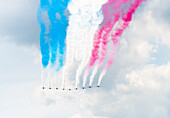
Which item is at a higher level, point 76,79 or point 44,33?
point 44,33

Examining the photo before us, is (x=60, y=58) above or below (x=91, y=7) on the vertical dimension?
below

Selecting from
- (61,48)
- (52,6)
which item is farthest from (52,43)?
(52,6)

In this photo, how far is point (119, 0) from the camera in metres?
58.6

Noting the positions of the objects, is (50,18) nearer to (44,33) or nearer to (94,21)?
(44,33)

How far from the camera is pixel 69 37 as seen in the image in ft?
211

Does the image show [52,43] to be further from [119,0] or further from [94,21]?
[119,0]

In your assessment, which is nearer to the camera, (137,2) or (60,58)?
(137,2)

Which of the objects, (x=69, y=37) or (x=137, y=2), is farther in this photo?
(x=69, y=37)

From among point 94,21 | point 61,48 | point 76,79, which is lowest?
point 76,79

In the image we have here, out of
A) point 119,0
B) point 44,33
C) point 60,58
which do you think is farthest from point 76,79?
point 119,0

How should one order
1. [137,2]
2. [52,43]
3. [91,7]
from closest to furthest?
[137,2]
[91,7]
[52,43]

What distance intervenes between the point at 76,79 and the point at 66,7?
13349mm

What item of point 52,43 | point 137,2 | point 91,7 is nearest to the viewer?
point 137,2

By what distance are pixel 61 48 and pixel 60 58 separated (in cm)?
198
